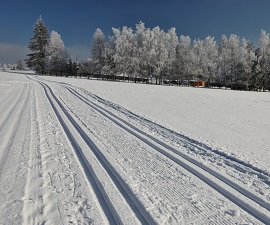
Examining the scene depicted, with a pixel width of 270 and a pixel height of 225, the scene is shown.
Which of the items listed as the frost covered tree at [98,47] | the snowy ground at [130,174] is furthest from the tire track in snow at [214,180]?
the frost covered tree at [98,47]

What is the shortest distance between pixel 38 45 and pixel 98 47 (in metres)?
28.0

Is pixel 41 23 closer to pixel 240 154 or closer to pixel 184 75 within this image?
pixel 184 75

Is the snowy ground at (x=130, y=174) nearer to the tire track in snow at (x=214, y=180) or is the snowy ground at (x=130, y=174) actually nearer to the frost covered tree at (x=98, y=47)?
the tire track in snow at (x=214, y=180)

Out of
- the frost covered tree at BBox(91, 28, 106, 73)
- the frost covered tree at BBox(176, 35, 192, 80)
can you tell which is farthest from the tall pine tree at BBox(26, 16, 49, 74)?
the frost covered tree at BBox(176, 35, 192, 80)

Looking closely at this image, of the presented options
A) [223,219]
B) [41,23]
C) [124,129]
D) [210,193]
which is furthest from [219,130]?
[41,23]

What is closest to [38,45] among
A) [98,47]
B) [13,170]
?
[98,47]

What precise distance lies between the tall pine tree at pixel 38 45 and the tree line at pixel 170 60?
11.9 m

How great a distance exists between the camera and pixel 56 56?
6469cm

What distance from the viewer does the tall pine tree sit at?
246 ft

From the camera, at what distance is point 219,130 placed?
8.34 meters

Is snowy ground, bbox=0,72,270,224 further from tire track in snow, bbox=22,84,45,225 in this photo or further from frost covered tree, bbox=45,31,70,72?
frost covered tree, bbox=45,31,70,72

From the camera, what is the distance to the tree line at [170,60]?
53.2 meters

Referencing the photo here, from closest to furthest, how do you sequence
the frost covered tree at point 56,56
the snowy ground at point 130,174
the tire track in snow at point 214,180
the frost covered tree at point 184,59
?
the snowy ground at point 130,174 < the tire track in snow at point 214,180 < the frost covered tree at point 184,59 < the frost covered tree at point 56,56

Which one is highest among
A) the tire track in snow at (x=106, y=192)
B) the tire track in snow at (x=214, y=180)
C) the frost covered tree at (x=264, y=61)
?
the frost covered tree at (x=264, y=61)
